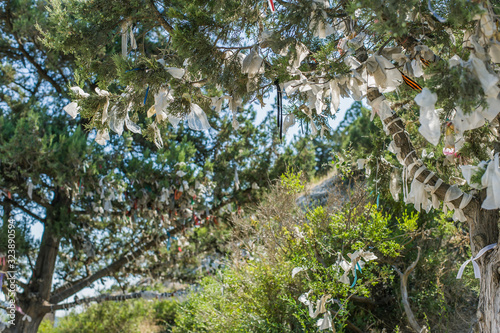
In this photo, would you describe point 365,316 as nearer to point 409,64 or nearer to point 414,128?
point 414,128

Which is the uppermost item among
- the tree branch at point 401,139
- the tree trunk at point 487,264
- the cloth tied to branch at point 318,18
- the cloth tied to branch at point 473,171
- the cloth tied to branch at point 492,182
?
the cloth tied to branch at point 318,18

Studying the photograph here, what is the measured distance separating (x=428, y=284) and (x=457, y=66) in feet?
13.5

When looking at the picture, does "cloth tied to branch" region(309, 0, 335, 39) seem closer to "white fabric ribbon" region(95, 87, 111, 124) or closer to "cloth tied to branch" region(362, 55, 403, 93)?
"cloth tied to branch" region(362, 55, 403, 93)

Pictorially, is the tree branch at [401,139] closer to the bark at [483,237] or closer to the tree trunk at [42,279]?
the bark at [483,237]

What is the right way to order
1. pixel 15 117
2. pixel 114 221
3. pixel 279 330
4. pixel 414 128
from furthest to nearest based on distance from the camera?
1. pixel 114 221
2. pixel 15 117
3. pixel 279 330
4. pixel 414 128

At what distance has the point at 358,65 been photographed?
276 cm

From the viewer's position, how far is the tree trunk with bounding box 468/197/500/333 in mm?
2695

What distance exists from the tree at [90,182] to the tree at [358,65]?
3.13m

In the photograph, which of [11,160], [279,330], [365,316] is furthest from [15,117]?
[365,316]

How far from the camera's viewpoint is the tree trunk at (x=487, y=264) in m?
2.70

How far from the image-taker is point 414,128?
453 cm

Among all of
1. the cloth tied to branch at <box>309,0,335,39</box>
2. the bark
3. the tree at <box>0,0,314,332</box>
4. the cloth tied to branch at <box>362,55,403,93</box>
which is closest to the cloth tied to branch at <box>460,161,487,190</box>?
the bark

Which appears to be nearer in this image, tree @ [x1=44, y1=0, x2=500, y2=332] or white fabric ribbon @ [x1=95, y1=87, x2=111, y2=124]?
tree @ [x1=44, y1=0, x2=500, y2=332]

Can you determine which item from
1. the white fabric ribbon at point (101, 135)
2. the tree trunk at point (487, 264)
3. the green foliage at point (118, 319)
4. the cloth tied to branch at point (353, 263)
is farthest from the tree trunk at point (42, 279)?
the tree trunk at point (487, 264)
